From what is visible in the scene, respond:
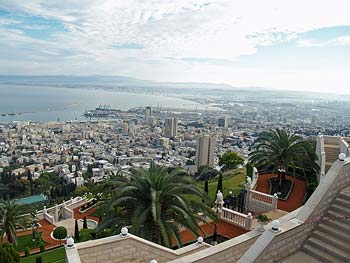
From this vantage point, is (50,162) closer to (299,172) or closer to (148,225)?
(299,172)

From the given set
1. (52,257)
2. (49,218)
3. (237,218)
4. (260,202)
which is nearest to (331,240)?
(237,218)

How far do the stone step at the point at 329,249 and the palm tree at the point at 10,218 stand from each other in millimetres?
12103

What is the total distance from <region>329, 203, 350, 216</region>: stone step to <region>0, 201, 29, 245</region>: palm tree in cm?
1235

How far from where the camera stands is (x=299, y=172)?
15391 mm

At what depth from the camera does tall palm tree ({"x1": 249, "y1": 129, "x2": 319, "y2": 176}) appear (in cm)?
1355

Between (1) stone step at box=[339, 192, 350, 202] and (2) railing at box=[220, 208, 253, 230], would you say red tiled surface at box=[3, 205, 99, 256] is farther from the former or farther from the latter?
(1) stone step at box=[339, 192, 350, 202]

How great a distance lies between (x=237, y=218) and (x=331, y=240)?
5.32m

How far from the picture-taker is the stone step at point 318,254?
15.9 feet

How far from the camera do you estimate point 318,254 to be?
5.02 metres

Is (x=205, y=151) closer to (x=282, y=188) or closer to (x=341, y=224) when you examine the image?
(x=282, y=188)

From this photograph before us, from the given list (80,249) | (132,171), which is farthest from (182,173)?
(80,249)

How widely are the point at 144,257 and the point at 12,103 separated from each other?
171 m

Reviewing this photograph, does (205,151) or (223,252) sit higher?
(223,252)

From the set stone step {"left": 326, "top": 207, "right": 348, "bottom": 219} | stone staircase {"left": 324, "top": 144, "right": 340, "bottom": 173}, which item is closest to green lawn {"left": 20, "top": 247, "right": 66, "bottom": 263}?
stone step {"left": 326, "top": 207, "right": 348, "bottom": 219}
